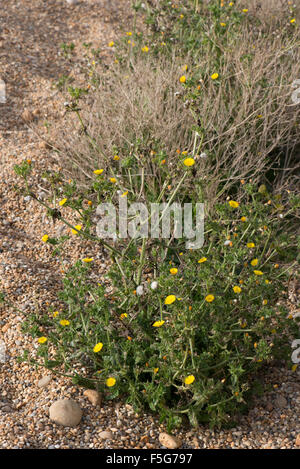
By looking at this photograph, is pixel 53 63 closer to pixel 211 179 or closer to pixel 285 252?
pixel 211 179

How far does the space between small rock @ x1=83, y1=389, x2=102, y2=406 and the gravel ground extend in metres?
0.02

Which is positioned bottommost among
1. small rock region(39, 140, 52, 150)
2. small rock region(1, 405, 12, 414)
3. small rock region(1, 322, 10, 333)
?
small rock region(1, 405, 12, 414)

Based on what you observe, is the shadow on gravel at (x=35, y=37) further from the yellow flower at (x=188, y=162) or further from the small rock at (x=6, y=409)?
the small rock at (x=6, y=409)

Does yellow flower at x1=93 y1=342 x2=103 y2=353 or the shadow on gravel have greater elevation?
the shadow on gravel

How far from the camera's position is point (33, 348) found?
3119mm

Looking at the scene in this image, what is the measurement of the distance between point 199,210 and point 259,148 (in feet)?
3.64

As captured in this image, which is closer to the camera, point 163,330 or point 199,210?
point 163,330

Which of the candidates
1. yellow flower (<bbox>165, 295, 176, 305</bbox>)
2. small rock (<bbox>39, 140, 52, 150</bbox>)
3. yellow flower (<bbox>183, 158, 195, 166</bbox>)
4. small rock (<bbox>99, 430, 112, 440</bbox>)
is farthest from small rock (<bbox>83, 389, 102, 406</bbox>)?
small rock (<bbox>39, 140, 52, 150</bbox>)

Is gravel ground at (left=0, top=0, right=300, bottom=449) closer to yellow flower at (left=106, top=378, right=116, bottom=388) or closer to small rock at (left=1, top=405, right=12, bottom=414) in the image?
small rock at (left=1, top=405, right=12, bottom=414)

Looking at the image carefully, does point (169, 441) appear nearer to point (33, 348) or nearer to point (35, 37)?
point (33, 348)

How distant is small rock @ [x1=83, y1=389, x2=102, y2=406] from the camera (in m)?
2.87

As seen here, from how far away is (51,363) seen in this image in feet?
9.04
